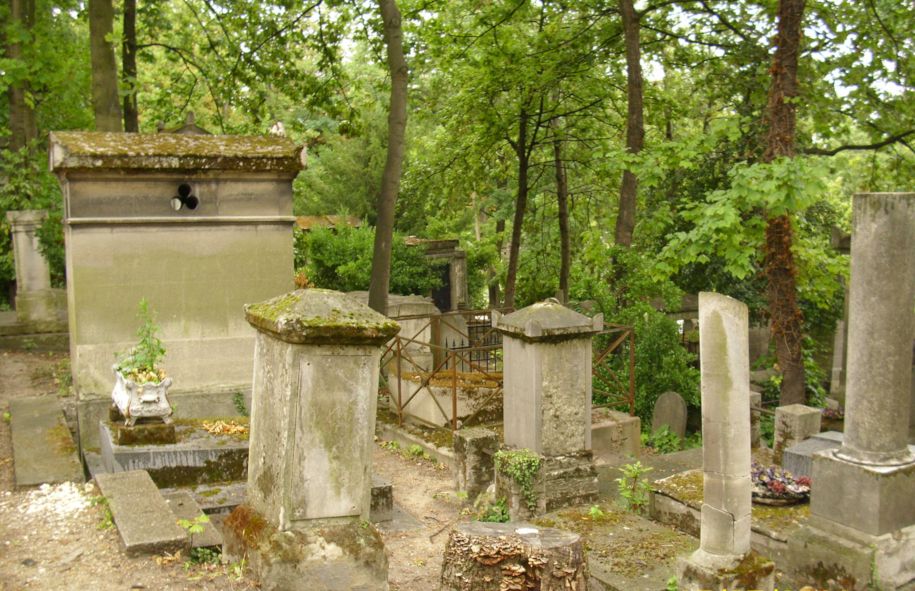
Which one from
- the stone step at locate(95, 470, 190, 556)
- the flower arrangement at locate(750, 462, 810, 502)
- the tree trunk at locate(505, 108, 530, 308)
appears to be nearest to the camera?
the stone step at locate(95, 470, 190, 556)

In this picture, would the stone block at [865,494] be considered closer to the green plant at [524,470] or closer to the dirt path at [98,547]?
the green plant at [524,470]

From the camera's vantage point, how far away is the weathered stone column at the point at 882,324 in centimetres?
604

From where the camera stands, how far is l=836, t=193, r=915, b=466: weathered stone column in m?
6.04

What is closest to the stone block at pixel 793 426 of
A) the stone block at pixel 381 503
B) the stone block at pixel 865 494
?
the stone block at pixel 865 494

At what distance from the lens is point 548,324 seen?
811 cm

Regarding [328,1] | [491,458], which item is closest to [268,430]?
[491,458]

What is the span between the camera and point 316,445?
511 cm

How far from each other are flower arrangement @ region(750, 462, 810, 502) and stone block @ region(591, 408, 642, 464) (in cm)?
284

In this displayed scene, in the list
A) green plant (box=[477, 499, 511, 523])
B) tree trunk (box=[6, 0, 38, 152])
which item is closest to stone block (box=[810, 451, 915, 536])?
green plant (box=[477, 499, 511, 523])

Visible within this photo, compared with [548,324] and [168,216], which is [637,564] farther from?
[168,216]

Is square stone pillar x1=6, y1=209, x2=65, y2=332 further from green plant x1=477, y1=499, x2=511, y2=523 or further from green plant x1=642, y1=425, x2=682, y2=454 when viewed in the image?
green plant x1=477, y1=499, x2=511, y2=523

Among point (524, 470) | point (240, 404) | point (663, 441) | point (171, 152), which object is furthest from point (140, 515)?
point (663, 441)

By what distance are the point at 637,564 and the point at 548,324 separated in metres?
2.44

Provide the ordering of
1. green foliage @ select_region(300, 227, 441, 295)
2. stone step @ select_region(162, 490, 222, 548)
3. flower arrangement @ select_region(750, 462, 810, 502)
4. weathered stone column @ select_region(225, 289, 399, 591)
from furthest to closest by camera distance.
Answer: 1. green foliage @ select_region(300, 227, 441, 295)
2. flower arrangement @ select_region(750, 462, 810, 502)
3. stone step @ select_region(162, 490, 222, 548)
4. weathered stone column @ select_region(225, 289, 399, 591)
